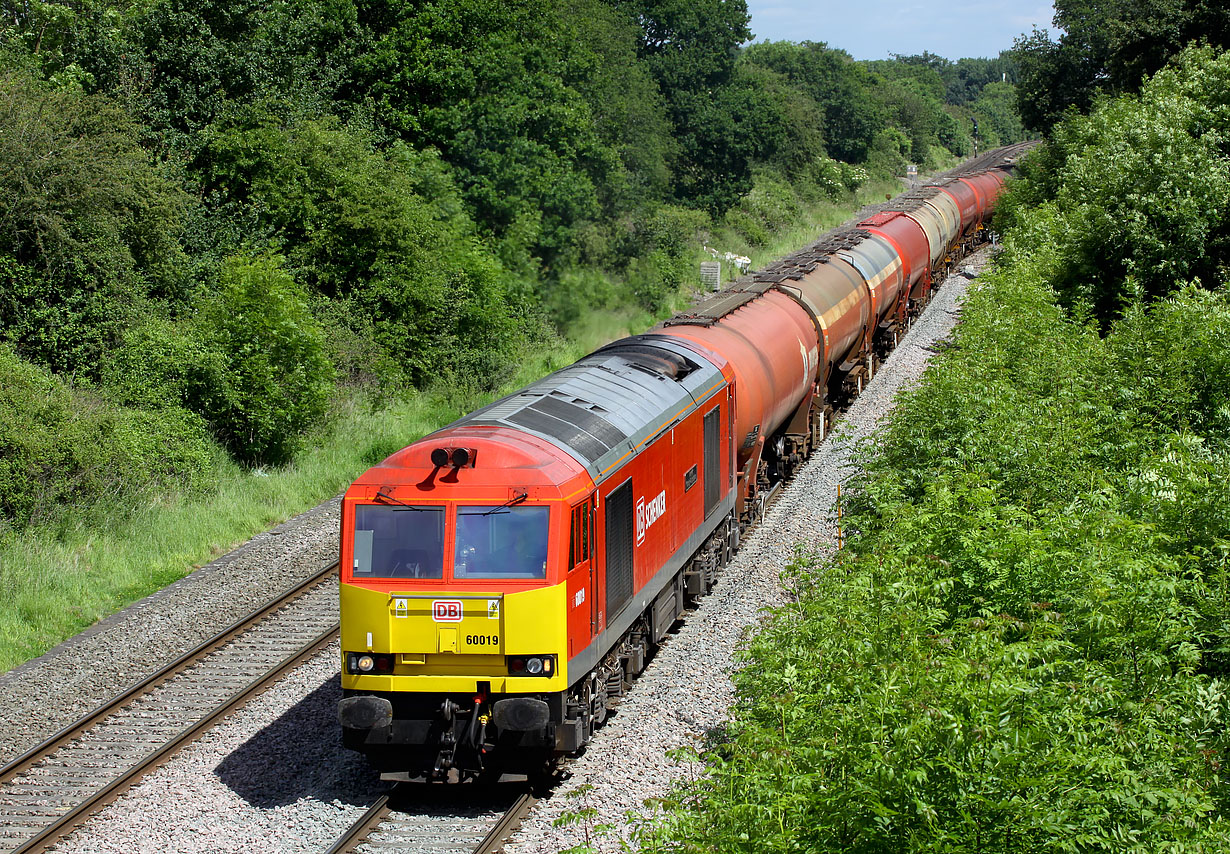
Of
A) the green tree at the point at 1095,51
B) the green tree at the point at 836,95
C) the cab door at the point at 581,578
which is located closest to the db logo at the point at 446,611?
the cab door at the point at 581,578

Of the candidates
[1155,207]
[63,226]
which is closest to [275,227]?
[63,226]

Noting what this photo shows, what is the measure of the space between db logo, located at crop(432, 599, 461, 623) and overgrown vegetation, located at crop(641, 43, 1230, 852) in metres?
2.62

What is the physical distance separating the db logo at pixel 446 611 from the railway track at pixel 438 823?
186 centimetres

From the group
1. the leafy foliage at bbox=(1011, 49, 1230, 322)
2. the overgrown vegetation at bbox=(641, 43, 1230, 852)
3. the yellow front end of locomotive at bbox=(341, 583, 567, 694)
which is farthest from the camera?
the leafy foliage at bbox=(1011, 49, 1230, 322)

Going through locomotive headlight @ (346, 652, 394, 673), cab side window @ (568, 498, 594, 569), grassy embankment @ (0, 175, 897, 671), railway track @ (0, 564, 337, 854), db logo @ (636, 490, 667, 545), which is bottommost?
railway track @ (0, 564, 337, 854)

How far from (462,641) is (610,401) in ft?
12.4

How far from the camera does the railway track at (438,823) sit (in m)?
9.95

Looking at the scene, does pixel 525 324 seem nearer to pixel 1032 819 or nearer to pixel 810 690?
pixel 810 690

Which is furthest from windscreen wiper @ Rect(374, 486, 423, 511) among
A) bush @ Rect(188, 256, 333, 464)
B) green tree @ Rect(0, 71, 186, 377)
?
green tree @ Rect(0, 71, 186, 377)

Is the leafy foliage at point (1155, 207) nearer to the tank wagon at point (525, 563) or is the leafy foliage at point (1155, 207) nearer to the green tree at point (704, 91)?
the tank wagon at point (525, 563)

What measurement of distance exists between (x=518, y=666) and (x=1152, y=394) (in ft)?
33.5

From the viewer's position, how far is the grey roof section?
457 inches

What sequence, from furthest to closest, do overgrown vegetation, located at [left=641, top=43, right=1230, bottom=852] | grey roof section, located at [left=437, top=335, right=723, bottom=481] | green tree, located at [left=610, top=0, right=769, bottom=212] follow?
1. green tree, located at [left=610, top=0, right=769, bottom=212]
2. grey roof section, located at [left=437, top=335, right=723, bottom=481]
3. overgrown vegetation, located at [left=641, top=43, right=1230, bottom=852]

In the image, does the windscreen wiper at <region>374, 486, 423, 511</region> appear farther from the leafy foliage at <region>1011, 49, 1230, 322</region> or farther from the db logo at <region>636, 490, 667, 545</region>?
the leafy foliage at <region>1011, 49, 1230, 322</region>
